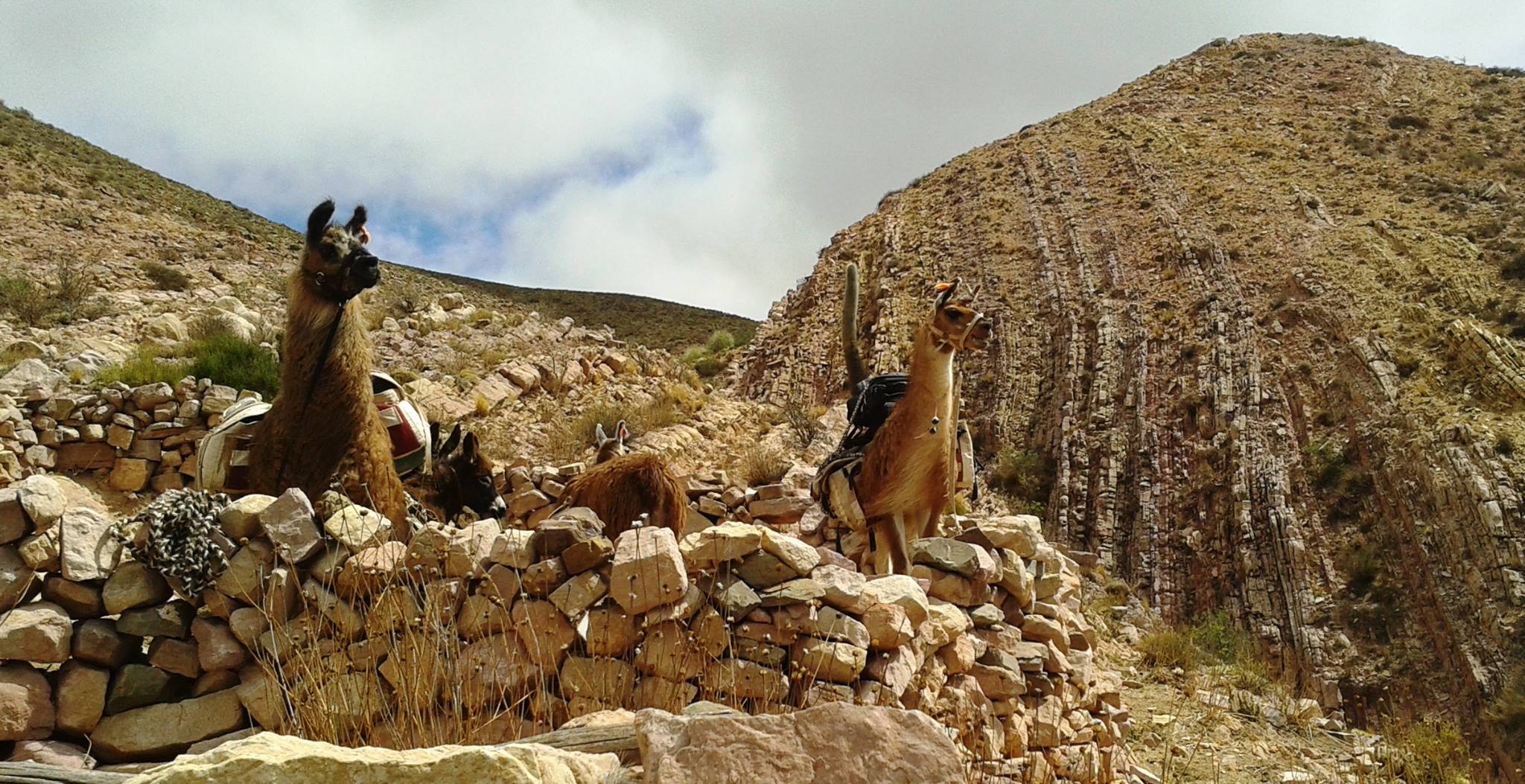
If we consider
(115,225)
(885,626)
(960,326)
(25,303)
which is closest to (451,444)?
(960,326)

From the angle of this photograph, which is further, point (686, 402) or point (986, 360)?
point (986, 360)

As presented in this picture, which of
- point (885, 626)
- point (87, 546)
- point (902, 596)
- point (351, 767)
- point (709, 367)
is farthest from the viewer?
point (709, 367)

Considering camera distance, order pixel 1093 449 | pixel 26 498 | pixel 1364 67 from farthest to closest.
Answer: pixel 1364 67 < pixel 1093 449 < pixel 26 498

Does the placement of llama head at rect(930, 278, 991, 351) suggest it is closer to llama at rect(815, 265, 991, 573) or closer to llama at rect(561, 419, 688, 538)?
llama at rect(815, 265, 991, 573)

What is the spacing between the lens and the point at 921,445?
257 inches

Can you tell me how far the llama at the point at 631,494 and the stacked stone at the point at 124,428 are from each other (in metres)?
6.64

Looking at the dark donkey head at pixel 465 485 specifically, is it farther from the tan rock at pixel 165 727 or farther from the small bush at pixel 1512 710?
the small bush at pixel 1512 710

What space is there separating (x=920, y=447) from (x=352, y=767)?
490cm

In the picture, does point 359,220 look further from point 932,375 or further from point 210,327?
point 210,327

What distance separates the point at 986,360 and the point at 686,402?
12919mm

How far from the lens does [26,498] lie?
3.55m

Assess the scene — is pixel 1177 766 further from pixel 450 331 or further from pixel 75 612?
pixel 450 331

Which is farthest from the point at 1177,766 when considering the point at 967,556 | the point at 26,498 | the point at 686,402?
the point at 686,402

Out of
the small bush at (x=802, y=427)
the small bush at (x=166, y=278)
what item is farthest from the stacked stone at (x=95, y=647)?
the small bush at (x=166, y=278)
